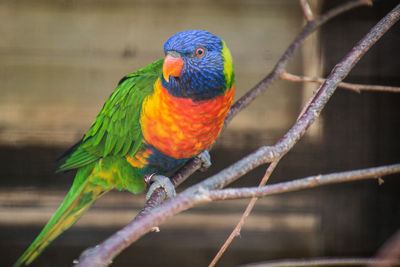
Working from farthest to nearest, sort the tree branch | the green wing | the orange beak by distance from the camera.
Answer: the green wing < the orange beak < the tree branch

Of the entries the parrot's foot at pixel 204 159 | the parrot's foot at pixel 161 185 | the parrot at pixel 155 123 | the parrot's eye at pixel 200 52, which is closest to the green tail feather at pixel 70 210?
the parrot at pixel 155 123

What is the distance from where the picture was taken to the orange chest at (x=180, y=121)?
77 centimetres

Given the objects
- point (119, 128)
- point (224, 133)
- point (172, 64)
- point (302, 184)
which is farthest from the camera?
point (224, 133)

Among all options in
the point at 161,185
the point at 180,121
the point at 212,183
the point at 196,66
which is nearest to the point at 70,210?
the point at 161,185

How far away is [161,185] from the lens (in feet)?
2.69

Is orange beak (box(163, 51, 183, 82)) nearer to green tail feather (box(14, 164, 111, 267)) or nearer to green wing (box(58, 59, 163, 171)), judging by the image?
green wing (box(58, 59, 163, 171))

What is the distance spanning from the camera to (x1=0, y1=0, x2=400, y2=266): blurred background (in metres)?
1.09

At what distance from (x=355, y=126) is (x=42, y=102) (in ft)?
3.16

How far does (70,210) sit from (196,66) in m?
0.46

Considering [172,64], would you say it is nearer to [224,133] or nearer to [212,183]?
[212,183]

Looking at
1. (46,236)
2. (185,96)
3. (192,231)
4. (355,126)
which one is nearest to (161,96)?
(185,96)

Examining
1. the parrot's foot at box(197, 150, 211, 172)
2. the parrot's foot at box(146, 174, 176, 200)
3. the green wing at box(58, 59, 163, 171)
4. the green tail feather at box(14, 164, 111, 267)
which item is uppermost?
the green wing at box(58, 59, 163, 171)

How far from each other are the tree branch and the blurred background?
555 millimetres

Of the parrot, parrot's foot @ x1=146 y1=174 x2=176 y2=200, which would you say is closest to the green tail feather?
the parrot
